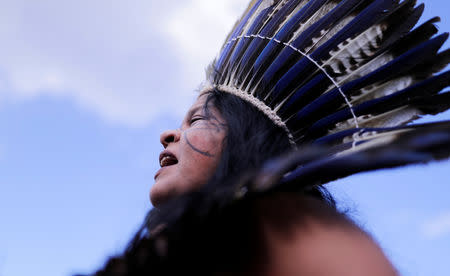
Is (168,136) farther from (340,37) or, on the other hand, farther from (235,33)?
(340,37)

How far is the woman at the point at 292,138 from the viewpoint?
93 centimetres

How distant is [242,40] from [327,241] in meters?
0.88

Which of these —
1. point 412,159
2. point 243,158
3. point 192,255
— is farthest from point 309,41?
point 192,255

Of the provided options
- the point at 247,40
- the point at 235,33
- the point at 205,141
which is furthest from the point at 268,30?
the point at 205,141

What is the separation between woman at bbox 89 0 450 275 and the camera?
3.04 feet

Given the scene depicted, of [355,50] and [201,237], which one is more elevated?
[355,50]

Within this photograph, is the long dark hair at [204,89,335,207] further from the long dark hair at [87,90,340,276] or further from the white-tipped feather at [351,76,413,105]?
the white-tipped feather at [351,76,413,105]

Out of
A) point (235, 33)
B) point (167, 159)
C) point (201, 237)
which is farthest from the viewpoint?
point (235, 33)

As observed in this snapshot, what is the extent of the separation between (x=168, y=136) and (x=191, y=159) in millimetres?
211

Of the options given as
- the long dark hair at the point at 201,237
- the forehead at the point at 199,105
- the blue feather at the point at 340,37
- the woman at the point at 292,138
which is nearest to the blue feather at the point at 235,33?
the woman at the point at 292,138

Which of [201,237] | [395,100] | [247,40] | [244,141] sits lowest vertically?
[201,237]

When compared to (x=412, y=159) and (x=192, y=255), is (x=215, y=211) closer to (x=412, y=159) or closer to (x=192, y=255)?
(x=192, y=255)

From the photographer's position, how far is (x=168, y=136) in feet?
4.90

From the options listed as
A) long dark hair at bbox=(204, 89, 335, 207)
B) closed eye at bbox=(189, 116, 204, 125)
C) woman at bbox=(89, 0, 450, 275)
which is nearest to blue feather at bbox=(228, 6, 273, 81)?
woman at bbox=(89, 0, 450, 275)
